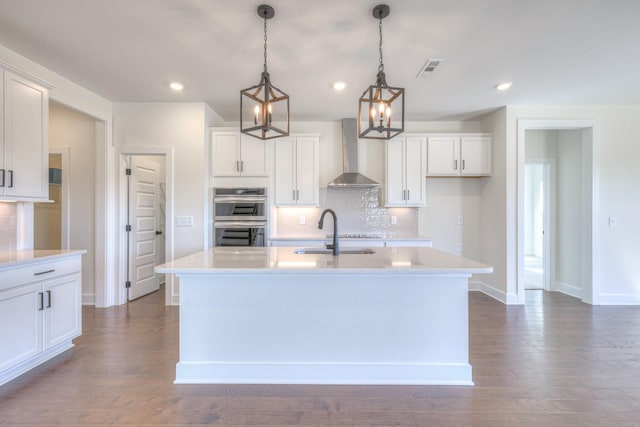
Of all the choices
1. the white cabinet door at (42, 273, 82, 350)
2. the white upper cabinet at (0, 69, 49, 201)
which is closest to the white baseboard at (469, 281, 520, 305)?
the white cabinet door at (42, 273, 82, 350)

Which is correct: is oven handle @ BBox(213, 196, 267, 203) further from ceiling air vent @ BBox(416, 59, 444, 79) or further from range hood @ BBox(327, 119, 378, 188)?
ceiling air vent @ BBox(416, 59, 444, 79)

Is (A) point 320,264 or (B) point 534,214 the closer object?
(A) point 320,264

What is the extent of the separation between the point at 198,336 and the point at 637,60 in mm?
4643

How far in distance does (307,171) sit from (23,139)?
2988mm

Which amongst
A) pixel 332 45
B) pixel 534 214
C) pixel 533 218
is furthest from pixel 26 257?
pixel 533 218

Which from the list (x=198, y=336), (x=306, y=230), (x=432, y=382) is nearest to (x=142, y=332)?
(x=198, y=336)

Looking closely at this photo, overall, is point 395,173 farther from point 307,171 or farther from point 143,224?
point 143,224

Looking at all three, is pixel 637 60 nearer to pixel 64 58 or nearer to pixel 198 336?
pixel 198 336

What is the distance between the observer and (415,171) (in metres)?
4.64

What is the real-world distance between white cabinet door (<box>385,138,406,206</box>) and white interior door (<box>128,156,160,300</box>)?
362 cm

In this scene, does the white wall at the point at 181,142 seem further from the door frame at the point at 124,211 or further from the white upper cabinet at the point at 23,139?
the white upper cabinet at the point at 23,139

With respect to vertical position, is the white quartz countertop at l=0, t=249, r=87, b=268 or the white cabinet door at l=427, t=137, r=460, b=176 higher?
the white cabinet door at l=427, t=137, r=460, b=176

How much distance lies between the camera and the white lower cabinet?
7.35ft

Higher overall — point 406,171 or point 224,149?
point 224,149
